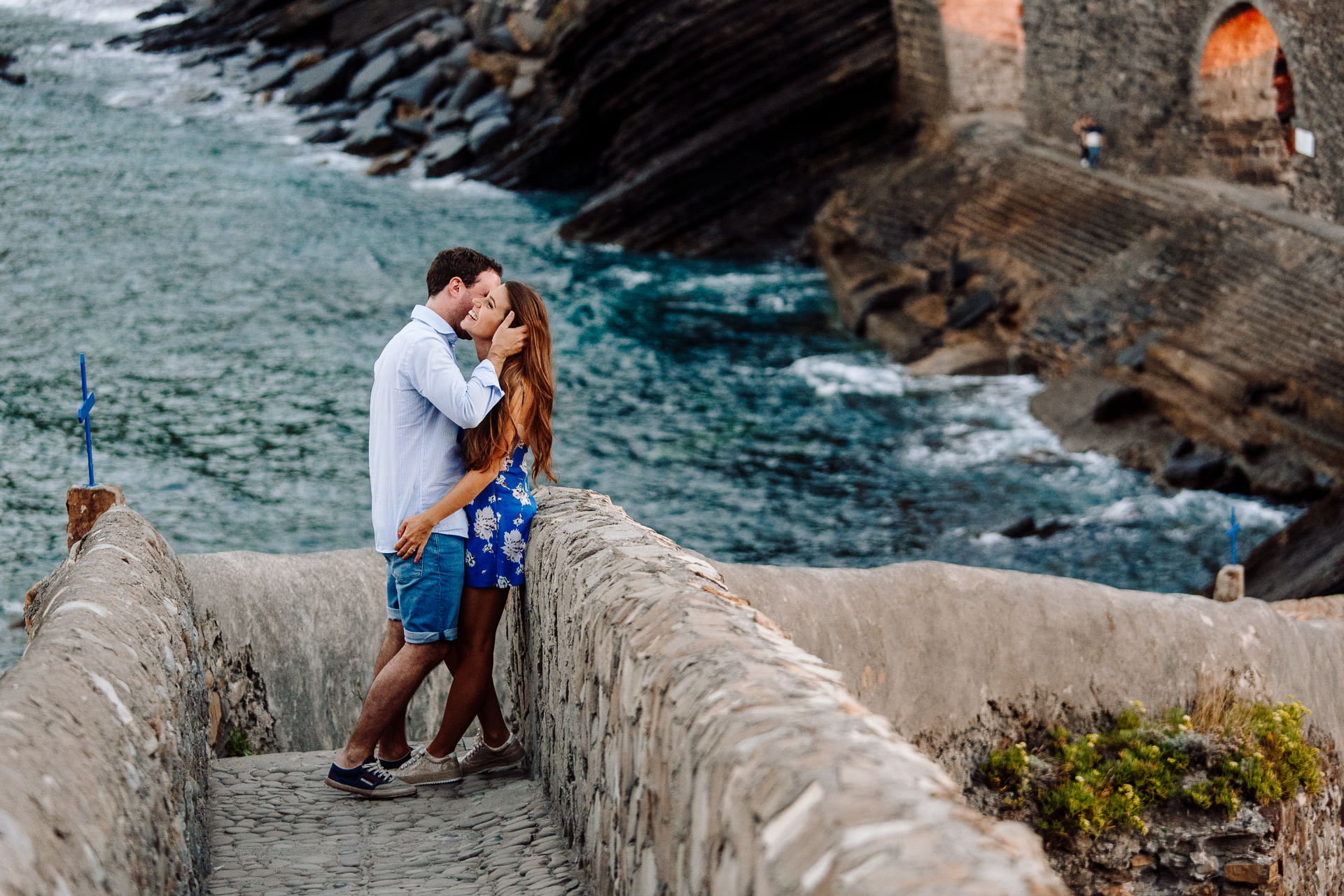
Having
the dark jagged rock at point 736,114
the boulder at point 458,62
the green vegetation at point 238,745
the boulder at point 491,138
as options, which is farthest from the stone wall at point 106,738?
the boulder at point 458,62

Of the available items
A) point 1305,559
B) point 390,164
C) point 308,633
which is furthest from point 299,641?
point 390,164

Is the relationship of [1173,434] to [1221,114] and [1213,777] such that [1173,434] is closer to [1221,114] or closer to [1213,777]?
[1221,114]

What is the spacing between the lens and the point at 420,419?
4.11 meters

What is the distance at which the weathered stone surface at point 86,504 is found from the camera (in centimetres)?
594

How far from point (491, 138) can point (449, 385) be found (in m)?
23.8

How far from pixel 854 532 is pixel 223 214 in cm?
1489

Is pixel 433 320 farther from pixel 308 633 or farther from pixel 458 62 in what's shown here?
pixel 458 62

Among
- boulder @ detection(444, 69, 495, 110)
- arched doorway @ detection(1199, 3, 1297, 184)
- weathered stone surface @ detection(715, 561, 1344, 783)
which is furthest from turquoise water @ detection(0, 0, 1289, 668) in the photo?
weathered stone surface @ detection(715, 561, 1344, 783)

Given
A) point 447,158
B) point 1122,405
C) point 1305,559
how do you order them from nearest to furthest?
point 1305,559
point 1122,405
point 447,158

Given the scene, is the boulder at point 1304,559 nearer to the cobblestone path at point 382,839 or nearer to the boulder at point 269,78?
the cobblestone path at point 382,839

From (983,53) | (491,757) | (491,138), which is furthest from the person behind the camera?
(491,138)

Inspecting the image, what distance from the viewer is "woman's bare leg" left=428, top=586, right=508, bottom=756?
422 cm

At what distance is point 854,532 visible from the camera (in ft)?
43.2

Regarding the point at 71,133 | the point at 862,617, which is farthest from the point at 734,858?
the point at 71,133
